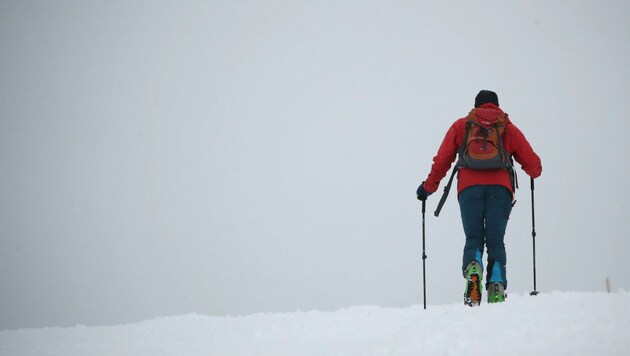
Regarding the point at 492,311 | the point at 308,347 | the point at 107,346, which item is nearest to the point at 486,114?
the point at 492,311

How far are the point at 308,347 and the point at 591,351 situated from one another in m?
2.41

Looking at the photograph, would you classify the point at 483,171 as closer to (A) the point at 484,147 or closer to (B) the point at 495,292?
(A) the point at 484,147

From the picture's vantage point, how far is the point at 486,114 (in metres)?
7.25

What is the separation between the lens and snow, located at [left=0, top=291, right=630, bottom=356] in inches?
158

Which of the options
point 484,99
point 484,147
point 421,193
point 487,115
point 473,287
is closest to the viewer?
point 473,287

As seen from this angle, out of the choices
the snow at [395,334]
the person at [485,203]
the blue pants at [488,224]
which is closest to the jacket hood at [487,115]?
the person at [485,203]

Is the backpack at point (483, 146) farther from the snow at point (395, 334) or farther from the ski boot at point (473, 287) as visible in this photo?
the snow at point (395, 334)

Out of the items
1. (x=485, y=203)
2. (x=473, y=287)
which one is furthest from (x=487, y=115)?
(x=473, y=287)

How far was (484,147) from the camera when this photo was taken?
7102 millimetres

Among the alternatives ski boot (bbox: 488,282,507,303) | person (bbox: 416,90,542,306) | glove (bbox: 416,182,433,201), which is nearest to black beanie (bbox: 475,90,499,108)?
person (bbox: 416,90,542,306)

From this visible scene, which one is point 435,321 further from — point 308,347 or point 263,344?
point 263,344

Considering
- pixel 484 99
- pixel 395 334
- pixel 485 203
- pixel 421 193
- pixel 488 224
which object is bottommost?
pixel 395 334

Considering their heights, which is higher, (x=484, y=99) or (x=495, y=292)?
(x=484, y=99)

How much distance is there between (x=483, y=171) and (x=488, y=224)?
1.91ft
